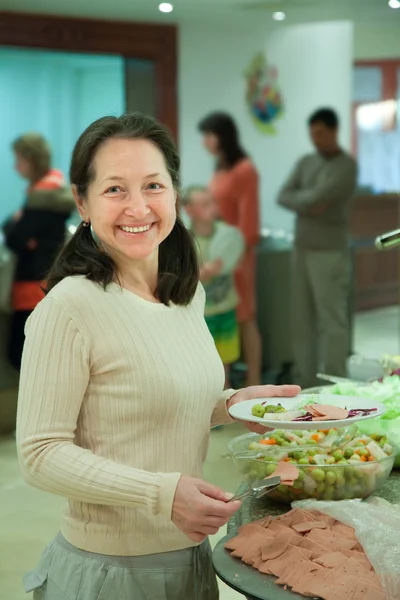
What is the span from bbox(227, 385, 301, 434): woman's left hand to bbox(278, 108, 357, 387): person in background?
358 cm

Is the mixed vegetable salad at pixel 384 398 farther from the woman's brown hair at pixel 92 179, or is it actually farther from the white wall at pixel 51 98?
the white wall at pixel 51 98

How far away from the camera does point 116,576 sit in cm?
149

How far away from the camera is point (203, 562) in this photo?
1.57 m

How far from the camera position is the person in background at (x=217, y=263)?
16.5 feet

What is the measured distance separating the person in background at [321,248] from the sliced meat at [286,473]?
3.68m

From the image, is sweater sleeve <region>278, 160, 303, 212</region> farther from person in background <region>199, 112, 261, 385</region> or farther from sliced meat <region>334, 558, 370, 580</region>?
sliced meat <region>334, 558, 370, 580</region>

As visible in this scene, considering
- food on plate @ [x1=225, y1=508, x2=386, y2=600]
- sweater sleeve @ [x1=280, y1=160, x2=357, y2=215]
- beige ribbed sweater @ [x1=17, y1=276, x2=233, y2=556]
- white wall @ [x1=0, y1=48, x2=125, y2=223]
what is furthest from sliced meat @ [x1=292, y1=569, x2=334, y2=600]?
sweater sleeve @ [x1=280, y1=160, x2=357, y2=215]

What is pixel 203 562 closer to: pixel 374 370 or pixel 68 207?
pixel 374 370

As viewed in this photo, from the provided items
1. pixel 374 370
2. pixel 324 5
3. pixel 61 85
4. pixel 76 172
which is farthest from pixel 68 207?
pixel 76 172

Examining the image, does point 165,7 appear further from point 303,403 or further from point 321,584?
point 321,584

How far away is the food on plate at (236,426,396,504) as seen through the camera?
1.63 metres

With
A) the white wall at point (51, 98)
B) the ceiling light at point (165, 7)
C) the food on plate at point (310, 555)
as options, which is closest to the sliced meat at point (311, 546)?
the food on plate at point (310, 555)

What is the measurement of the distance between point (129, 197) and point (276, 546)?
23.0 inches

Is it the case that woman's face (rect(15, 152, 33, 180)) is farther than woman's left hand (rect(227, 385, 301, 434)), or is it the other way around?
woman's face (rect(15, 152, 33, 180))
